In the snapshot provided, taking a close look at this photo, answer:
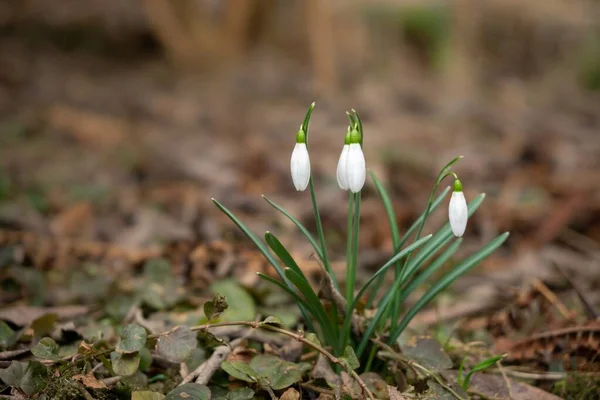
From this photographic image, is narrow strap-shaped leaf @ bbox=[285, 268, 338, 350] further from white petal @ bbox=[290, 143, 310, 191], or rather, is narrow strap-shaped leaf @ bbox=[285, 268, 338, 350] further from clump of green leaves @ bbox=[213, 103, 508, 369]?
white petal @ bbox=[290, 143, 310, 191]

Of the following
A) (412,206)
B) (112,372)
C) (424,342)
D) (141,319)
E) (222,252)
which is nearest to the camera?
(112,372)

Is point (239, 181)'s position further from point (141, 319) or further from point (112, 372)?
point (112, 372)

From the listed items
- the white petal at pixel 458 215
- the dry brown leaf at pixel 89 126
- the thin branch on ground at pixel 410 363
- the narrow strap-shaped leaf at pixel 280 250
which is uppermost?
the white petal at pixel 458 215

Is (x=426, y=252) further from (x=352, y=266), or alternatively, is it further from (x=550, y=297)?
(x=550, y=297)

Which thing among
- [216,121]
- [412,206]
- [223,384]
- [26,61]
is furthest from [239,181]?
[26,61]

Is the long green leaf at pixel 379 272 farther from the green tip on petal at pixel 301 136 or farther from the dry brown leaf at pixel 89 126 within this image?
the dry brown leaf at pixel 89 126

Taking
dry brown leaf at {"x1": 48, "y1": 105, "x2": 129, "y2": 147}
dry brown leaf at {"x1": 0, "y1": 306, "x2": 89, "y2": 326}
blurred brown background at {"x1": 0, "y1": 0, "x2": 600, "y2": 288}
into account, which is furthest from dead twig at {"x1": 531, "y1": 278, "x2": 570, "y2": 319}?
dry brown leaf at {"x1": 48, "y1": 105, "x2": 129, "y2": 147}

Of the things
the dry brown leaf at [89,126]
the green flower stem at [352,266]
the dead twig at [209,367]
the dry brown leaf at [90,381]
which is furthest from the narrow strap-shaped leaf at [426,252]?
the dry brown leaf at [89,126]

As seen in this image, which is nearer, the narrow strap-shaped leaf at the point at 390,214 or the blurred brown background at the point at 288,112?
the narrow strap-shaped leaf at the point at 390,214
